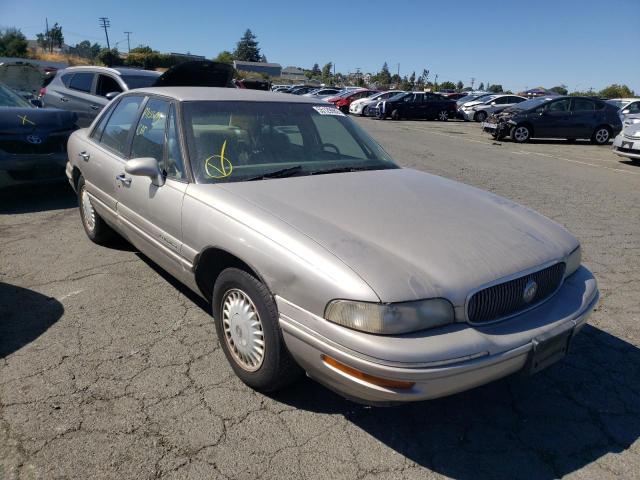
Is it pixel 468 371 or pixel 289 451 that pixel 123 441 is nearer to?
pixel 289 451

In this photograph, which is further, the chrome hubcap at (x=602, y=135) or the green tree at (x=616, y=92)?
the green tree at (x=616, y=92)

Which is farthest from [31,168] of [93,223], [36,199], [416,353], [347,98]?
[347,98]

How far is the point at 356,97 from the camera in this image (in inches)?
1153

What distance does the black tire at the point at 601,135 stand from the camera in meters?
16.2

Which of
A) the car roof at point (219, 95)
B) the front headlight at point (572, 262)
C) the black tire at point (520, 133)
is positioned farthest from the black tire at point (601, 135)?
the front headlight at point (572, 262)

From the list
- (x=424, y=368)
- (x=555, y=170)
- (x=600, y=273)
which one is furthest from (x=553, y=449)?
(x=555, y=170)

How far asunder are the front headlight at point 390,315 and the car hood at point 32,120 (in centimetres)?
549

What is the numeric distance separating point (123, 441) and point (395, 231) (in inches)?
64.4

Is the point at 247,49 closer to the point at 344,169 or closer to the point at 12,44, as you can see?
the point at 12,44

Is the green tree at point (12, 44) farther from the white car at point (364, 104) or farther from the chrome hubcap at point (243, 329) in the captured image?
the chrome hubcap at point (243, 329)

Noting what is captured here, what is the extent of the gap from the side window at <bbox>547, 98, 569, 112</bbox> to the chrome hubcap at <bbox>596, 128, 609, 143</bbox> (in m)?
1.55

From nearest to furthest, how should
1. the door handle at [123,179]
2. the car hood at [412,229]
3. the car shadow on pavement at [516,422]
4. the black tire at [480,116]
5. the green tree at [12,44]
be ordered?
the car hood at [412,229] → the car shadow on pavement at [516,422] → the door handle at [123,179] → the black tire at [480,116] → the green tree at [12,44]

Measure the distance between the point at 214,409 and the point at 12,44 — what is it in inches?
2513

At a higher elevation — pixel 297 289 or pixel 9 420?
pixel 297 289
